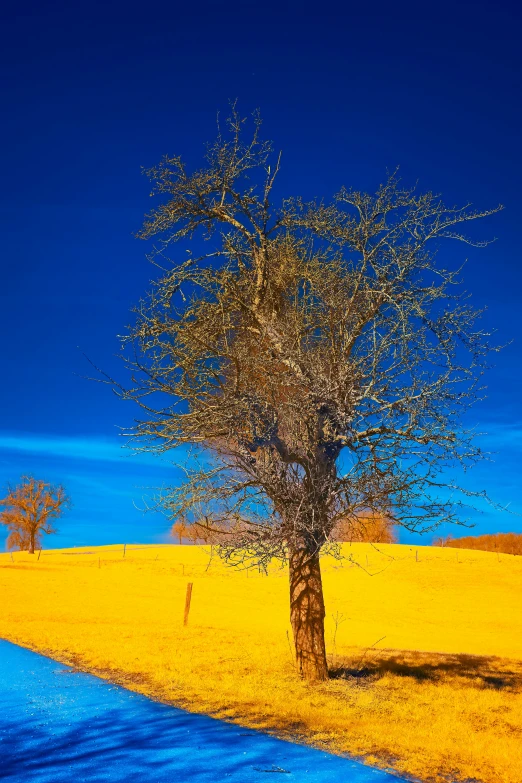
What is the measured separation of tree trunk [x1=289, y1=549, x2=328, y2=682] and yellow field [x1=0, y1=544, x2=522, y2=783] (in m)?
0.38

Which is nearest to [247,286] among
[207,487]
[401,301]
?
[401,301]

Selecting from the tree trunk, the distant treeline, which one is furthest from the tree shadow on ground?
the distant treeline

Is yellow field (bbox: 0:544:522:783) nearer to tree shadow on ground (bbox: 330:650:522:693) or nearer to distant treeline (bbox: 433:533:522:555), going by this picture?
tree shadow on ground (bbox: 330:650:522:693)

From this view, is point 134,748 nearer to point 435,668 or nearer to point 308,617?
point 308,617

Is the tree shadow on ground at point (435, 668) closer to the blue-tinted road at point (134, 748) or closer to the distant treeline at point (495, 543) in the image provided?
the blue-tinted road at point (134, 748)

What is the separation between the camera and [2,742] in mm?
9102

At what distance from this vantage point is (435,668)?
16.7 metres

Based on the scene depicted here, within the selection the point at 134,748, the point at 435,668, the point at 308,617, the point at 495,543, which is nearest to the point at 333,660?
the point at 435,668

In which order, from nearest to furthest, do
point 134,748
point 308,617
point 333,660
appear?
point 134,748, point 308,617, point 333,660

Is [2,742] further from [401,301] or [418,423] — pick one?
[401,301]

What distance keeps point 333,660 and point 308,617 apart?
3.71m

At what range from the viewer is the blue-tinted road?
775 cm

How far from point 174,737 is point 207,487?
5014 mm

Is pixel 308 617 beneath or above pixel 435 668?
above
